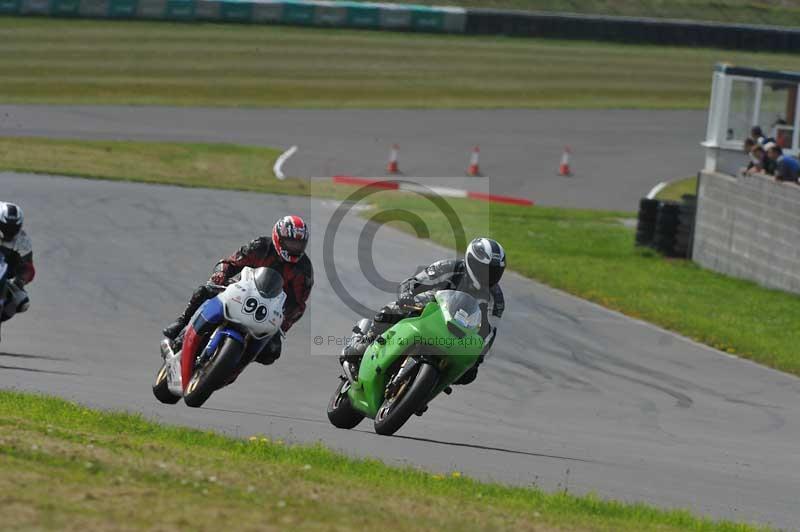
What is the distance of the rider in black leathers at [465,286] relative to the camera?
10219mm

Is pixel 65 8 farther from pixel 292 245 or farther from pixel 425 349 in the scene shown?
pixel 425 349

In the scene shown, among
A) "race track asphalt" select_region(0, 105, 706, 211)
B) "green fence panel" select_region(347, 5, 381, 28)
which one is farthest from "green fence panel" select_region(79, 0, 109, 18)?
"green fence panel" select_region(347, 5, 381, 28)

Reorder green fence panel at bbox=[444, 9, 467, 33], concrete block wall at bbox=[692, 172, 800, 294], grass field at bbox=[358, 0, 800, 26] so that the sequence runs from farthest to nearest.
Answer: grass field at bbox=[358, 0, 800, 26] < green fence panel at bbox=[444, 9, 467, 33] < concrete block wall at bbox=[692, 172, 800, 294]

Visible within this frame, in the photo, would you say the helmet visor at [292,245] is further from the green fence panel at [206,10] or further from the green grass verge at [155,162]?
the green fence panel at [206,10]

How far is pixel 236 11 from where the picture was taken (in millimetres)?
50312

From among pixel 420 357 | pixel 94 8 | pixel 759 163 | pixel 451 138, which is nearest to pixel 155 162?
pixel 451 138

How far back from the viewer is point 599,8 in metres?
59.2

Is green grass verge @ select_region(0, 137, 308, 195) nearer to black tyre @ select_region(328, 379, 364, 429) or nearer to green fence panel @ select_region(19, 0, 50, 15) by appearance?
green fence panel @ select_region(19, 0, 50, 15)

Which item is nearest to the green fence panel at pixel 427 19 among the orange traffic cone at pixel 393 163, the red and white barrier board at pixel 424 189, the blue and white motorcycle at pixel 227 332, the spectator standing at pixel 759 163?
the orange traffic cone at pixel 393 163

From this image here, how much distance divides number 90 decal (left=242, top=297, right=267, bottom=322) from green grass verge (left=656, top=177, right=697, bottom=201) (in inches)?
987

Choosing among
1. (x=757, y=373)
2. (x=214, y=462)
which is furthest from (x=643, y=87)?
(x=214, y=462)

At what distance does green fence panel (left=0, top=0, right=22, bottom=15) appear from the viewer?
145 feet

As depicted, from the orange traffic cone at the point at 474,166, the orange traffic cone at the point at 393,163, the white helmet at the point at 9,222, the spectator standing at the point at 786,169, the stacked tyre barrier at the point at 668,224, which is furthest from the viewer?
the orange traffic cone at the point at 474,166

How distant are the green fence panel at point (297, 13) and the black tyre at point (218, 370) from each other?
1636 inches
